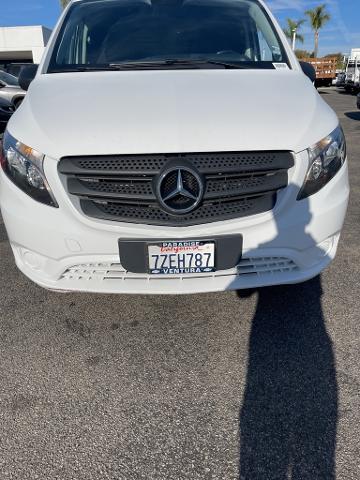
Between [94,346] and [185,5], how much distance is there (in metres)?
2.75

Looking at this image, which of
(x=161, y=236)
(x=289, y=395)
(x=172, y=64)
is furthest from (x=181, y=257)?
(x=172, y=64)

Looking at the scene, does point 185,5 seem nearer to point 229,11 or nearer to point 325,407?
point 229,11

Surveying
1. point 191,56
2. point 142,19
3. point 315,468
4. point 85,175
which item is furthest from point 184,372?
point 142,19

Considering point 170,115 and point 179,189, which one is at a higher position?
point 170,115

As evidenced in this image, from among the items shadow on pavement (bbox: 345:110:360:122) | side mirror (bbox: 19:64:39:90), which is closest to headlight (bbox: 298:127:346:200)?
side mirror (bbox: 19:64:39:90)

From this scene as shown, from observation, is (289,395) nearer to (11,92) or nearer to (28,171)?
(28,171)

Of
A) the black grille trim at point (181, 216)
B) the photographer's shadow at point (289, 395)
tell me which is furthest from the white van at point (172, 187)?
the photographer's shadow at point (289, 395)

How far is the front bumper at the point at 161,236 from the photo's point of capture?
6.52 feet

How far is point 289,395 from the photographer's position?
6.37ft

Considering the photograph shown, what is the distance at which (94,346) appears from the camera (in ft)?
7.57

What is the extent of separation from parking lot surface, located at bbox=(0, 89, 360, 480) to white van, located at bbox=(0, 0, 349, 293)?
1.30 ft

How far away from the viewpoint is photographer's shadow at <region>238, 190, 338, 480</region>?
63.5 inches

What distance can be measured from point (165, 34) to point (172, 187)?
5.96 ft

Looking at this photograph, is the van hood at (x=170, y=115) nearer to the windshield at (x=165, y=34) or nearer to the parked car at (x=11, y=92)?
the windshield at (x=165, y=34)
